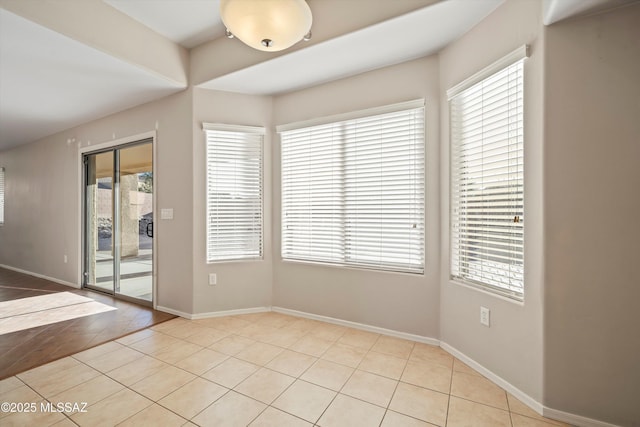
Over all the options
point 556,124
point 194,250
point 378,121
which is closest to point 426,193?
point 378,121

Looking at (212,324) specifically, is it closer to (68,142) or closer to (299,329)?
(299,329)

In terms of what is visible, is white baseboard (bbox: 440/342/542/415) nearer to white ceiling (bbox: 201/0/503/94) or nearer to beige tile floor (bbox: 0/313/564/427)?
beige tile floor (bbox: 0/313/564/427)

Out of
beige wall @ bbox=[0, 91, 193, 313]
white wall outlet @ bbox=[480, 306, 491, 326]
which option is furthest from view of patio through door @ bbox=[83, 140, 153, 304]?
white wall outlet @ bbox=[480, 306, 491, 326]

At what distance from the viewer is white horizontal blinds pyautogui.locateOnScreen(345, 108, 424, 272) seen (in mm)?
2662

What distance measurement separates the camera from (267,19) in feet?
4.82

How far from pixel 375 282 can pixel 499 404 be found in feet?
4.28

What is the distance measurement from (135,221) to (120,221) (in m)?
0.38

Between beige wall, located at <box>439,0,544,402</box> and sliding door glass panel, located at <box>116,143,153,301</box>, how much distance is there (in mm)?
3594

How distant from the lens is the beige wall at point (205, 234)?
325 centimetres

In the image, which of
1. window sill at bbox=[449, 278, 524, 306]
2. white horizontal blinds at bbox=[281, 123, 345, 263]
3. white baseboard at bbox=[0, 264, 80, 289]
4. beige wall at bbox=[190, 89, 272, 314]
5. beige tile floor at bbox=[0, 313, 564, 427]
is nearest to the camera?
beige tile floor at bbox=[0, 313, 564, 427]

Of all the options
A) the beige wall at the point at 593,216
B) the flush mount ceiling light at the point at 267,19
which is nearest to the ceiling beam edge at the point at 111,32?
the flush mount ceiling light at the point at 267,19

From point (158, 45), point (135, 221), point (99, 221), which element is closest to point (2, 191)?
point (99, 221)

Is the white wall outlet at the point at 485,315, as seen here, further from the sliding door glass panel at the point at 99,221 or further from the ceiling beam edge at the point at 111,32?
the sliding door glass panel at the point at 99,221

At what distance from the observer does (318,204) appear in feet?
10.4
